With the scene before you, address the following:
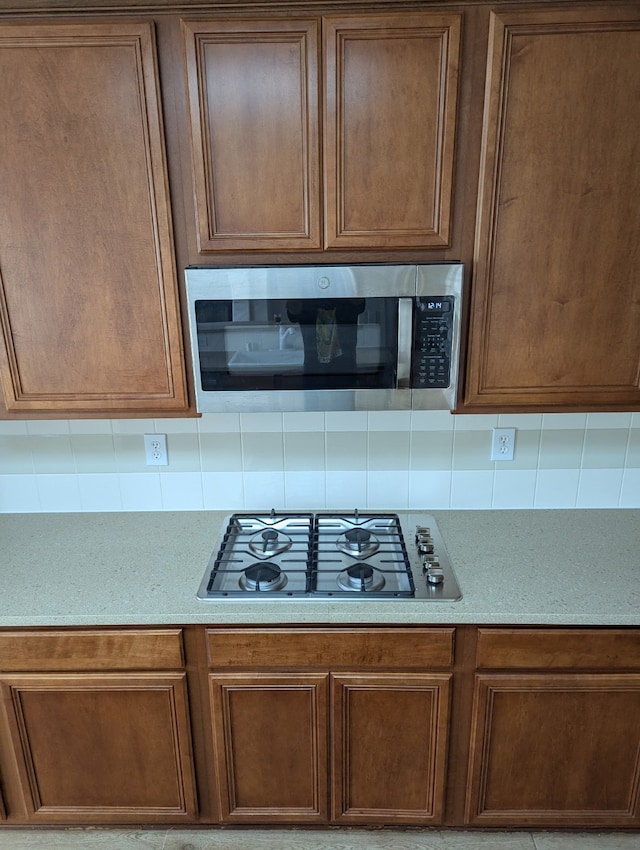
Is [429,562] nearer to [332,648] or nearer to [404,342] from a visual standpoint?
[332,648]

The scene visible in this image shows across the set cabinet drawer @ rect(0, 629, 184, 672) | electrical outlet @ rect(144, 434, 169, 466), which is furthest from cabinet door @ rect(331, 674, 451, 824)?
electrical outlet @ rect(144, 434, 169, 466)

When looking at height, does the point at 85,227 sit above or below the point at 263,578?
above

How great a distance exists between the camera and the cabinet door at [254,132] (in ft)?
4.54

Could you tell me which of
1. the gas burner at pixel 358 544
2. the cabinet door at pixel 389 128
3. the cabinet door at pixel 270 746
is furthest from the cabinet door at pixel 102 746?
the cabinet door at pixel 389 128

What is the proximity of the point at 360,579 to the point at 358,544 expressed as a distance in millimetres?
194

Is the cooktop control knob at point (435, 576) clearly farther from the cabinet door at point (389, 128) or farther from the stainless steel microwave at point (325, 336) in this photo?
the cabinet door at point (389, 128)

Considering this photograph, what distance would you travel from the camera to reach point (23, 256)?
1.54m

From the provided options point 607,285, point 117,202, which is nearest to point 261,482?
point 117,202

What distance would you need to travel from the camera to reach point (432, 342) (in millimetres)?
1547

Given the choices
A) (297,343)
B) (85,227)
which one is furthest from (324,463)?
(85,227)

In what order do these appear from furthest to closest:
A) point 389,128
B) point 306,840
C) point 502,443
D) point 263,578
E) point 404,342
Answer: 1. point 502,443
2. point 306,840
3. point 263,578
4. point 404,342
5. point 389,128

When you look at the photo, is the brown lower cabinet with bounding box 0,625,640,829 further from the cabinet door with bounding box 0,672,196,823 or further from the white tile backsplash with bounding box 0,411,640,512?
the white tile backsplash with bounding box 0,411,640,512

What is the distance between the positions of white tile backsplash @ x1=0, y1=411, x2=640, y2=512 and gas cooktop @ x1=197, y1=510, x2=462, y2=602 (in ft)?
0.36

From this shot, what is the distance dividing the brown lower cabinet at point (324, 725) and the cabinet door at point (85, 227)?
70 cm
